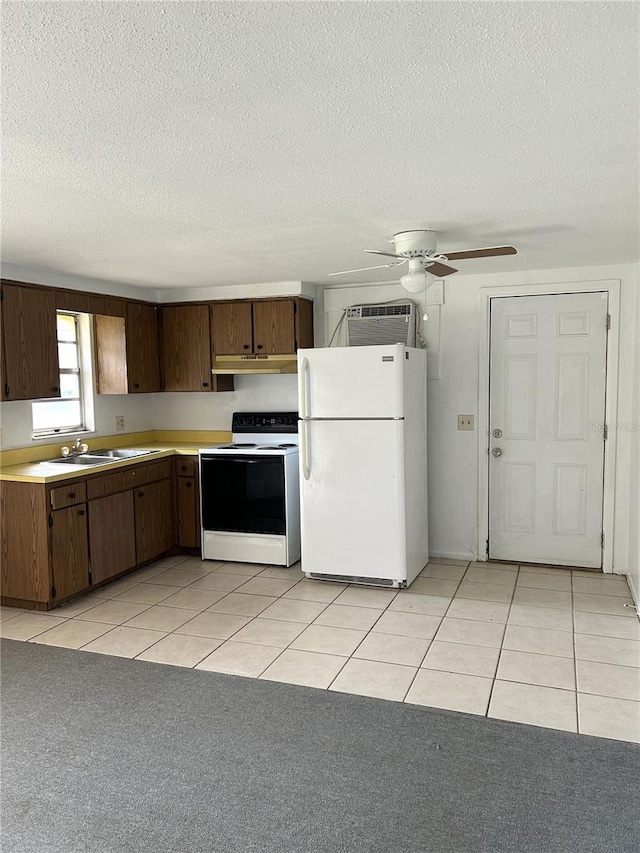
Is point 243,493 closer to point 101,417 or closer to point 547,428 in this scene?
point 101,417

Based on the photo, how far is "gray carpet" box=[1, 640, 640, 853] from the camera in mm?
2121

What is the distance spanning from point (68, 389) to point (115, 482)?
1.03 m

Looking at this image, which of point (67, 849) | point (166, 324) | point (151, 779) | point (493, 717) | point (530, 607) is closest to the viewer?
point (67, 849)

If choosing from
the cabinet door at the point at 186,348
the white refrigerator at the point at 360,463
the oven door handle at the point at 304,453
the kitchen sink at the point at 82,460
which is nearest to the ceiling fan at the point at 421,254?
the white refrigerator at the point at 360,463

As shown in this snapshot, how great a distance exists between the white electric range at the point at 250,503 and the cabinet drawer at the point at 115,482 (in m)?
0.52

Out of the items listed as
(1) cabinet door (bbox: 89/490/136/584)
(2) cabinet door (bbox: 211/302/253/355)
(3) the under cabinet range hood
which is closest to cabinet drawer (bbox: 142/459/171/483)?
(1) cabinet door (bbox: 89/490/136/584)

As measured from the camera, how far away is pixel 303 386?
459cm

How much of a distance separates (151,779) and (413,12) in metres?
2.55

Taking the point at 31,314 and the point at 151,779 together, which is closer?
the point at 151,779

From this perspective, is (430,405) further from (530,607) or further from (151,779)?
(151,779)

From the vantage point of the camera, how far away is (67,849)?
2.08 meters

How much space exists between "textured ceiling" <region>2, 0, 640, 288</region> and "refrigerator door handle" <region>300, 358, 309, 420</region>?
118 centimetres

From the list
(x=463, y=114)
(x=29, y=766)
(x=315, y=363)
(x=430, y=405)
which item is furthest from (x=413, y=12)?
(x=430, y=405)

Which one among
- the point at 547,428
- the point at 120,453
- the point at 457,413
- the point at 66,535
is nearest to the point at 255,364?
the point at 120,453
